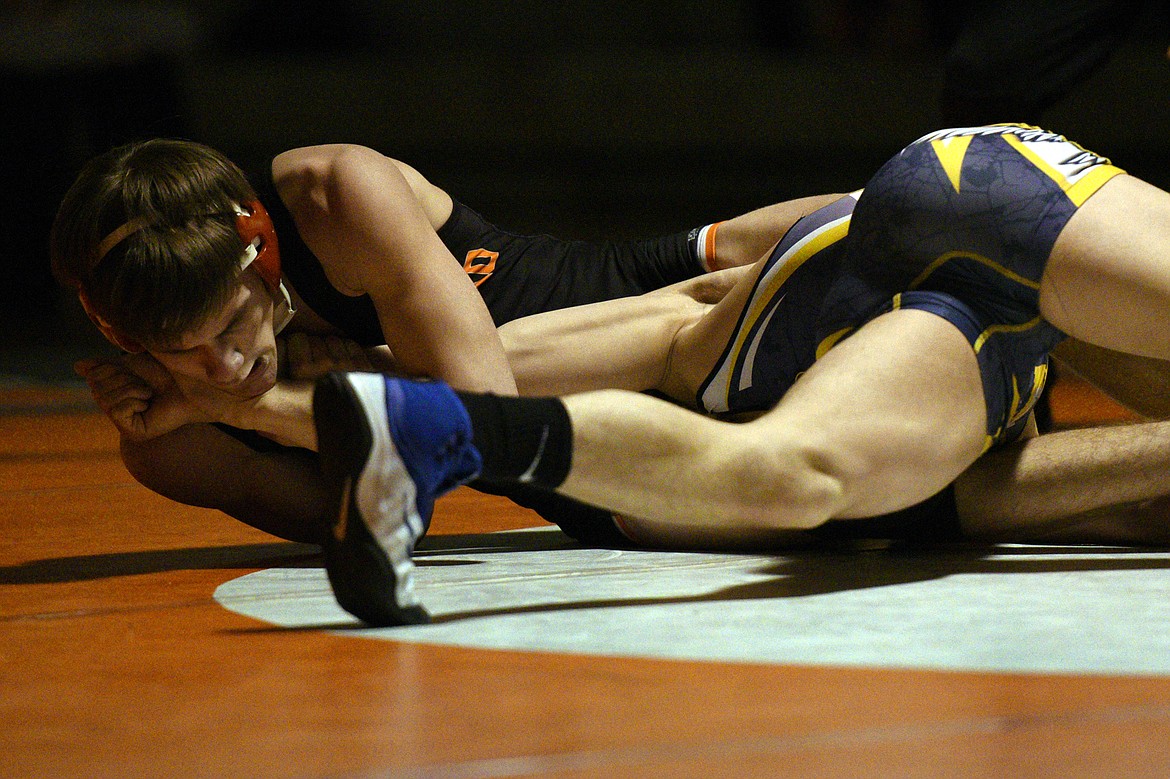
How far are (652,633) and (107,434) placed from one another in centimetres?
273

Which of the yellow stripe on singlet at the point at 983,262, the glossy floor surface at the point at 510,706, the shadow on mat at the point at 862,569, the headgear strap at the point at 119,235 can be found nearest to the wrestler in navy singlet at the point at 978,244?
the yellow stripe on singlet at the point at 983,262

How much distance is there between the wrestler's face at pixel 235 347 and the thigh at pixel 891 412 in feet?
2.15

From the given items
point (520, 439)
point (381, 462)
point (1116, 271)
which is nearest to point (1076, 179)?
point (1116, 271)

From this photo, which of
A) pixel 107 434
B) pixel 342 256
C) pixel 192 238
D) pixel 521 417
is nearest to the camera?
pixel 521 417

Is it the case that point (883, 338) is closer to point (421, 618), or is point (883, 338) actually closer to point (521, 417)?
point (521, 417)

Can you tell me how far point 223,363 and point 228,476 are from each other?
0.81 ft

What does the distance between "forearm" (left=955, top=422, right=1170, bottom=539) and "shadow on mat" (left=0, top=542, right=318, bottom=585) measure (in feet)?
2.73

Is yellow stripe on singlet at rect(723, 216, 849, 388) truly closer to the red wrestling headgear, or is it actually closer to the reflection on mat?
the reflection on mat

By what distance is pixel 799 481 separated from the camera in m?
1.49

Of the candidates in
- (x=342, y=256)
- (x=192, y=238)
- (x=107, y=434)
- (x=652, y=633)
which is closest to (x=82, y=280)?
(x=192, y=238)

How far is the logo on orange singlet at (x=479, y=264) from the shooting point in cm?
232

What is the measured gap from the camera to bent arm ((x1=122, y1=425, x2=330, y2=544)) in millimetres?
2014

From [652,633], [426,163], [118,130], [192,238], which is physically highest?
[192,238]

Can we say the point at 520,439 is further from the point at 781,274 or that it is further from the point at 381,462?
the point at 781,274
